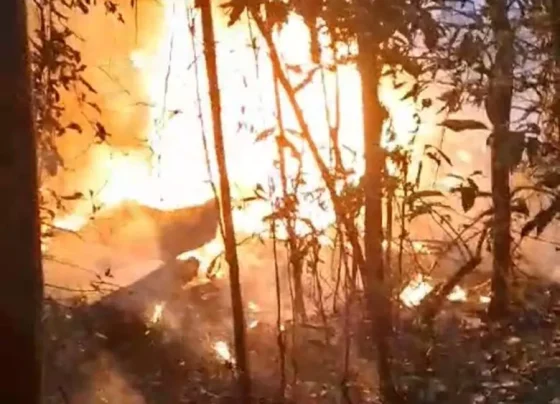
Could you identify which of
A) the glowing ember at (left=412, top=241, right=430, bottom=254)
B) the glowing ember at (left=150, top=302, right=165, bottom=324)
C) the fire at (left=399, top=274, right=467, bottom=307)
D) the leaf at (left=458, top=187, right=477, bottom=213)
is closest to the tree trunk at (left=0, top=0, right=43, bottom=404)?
the leaf at (left=458, top=187, right=477, bottom=213)

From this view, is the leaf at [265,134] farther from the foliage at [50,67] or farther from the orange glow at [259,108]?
the foliage at [50,67]

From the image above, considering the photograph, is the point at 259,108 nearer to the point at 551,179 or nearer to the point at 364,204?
the point at 364,204

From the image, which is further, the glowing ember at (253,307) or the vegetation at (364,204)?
the glowing ember at (253,307)

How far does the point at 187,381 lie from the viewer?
4.13 metres

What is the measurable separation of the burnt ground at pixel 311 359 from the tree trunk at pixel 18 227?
1148 millimetres

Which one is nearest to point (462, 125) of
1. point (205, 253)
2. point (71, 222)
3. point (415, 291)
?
point (415, 291)

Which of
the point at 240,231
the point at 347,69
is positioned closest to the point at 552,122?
the point at 347,69

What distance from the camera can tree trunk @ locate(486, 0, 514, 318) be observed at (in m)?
3.34

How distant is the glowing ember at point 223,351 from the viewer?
14.0 feet

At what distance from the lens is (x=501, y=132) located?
10.6ft

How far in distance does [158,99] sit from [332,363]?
231 cm

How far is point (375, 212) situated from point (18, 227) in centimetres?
163

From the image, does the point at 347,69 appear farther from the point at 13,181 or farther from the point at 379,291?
the point at 13,181

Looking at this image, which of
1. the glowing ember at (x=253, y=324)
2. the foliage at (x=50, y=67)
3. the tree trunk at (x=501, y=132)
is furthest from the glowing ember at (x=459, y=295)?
the foliage at (x=50, y=67)
